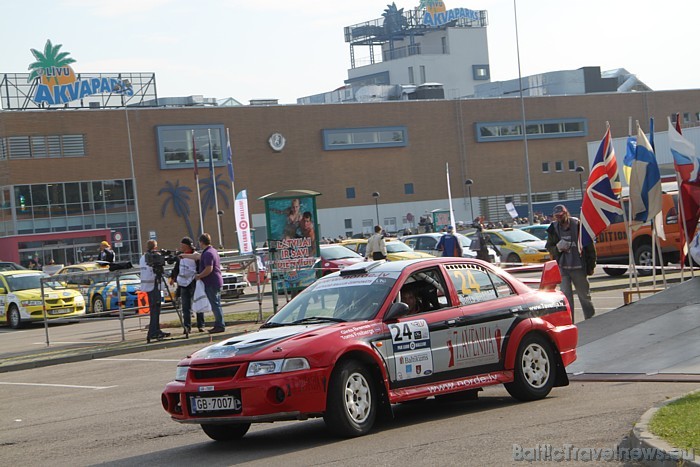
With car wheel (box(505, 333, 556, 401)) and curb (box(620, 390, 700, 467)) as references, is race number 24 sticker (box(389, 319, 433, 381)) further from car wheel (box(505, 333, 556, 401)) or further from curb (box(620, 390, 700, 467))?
curb (box(620, 390, 700, 467))

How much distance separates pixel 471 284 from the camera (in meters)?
10.8

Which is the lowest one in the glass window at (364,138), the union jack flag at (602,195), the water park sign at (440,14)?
the union jack flag at (602,195)

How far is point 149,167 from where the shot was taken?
238ft

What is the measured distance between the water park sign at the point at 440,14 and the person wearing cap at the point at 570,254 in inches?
4133

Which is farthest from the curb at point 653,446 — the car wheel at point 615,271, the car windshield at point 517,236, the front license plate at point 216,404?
the car windshield at point 517,236

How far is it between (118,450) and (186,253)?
12106mm

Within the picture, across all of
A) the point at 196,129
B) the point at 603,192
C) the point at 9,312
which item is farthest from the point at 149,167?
the point at 603,192

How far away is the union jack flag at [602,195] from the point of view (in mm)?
17500

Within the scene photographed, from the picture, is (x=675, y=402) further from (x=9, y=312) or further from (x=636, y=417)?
(x=9, y=312)

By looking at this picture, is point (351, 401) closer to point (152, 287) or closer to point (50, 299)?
point (152, 287)

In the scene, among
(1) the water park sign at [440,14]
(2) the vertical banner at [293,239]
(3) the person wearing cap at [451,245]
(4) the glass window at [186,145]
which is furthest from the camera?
(1) the water park sign at [440,14]

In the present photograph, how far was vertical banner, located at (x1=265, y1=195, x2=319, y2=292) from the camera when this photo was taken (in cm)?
2473

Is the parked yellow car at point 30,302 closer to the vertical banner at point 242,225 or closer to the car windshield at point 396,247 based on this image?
the car windshield at point 396,247

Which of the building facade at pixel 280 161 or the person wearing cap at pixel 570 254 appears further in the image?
the building facade at pixel 280 161
